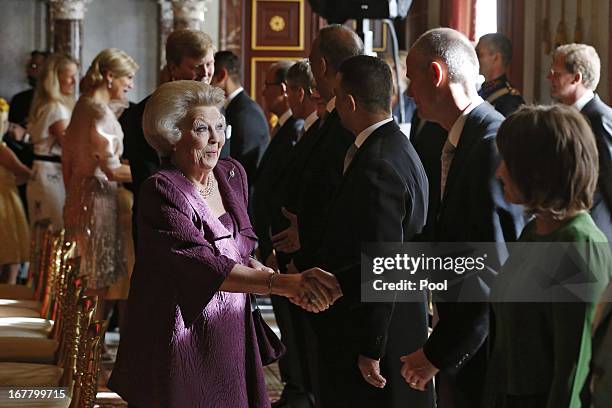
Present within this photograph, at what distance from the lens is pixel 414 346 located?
3547 millimetres

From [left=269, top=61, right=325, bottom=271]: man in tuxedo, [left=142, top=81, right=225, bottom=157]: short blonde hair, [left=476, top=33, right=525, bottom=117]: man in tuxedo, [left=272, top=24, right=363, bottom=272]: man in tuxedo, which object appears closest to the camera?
[left=142, top=81, right=225, bottom=157]: short blonde hair

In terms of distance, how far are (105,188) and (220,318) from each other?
11.0 feet

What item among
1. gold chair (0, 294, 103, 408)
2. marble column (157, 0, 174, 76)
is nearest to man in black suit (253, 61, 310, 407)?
gold chair (0, 294, 103, 408)

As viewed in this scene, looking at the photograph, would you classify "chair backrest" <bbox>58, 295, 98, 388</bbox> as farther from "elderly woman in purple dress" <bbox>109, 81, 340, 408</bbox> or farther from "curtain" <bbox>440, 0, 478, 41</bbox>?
"curtain" <bbox>440, 0, 478, 41</bbox>

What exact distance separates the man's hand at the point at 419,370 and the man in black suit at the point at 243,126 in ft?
10.9

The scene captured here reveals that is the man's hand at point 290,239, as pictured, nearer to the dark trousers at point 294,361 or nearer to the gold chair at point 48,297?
the dark trousers at point 294,361

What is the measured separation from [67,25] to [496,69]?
712cm

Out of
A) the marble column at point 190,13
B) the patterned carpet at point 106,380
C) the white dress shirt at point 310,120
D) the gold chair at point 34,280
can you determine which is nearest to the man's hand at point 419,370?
the white dress shirt at point 310,120

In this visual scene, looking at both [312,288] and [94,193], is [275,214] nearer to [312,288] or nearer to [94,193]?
[94,193]

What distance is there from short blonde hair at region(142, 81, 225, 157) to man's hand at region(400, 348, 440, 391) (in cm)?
92

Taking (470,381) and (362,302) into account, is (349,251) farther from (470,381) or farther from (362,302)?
(470,381)

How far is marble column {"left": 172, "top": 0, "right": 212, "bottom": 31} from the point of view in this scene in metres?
12.5

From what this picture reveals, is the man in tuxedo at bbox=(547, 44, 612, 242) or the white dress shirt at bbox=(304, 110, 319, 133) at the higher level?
the man in tuxedo at bbox=(547, 44, 612, 242)

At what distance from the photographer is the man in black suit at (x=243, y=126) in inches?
246
